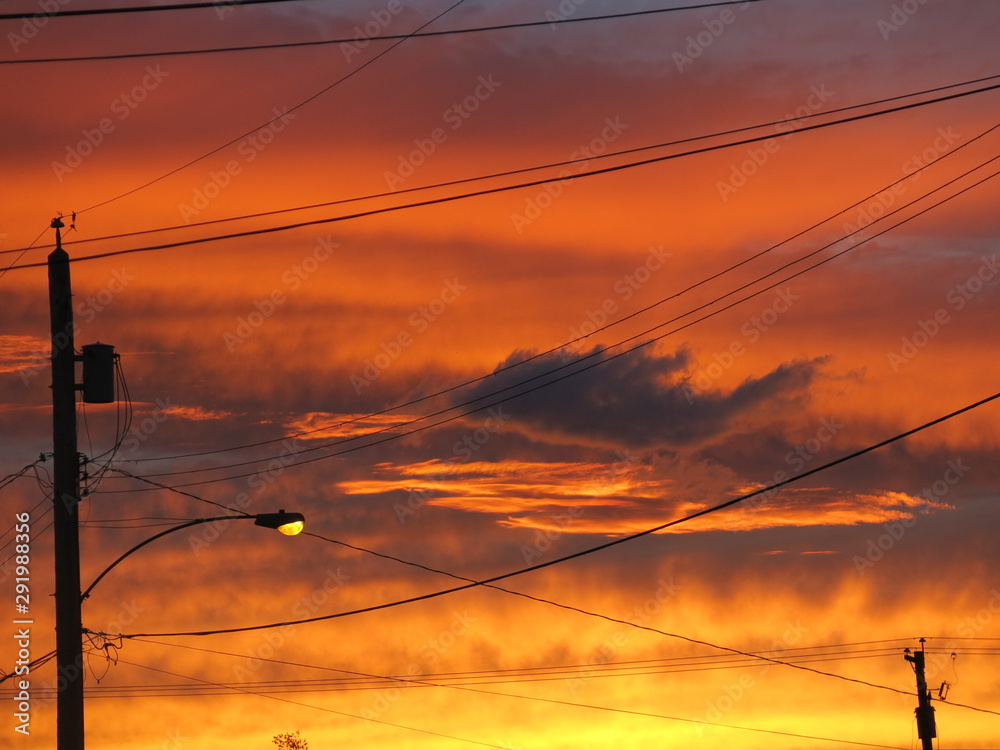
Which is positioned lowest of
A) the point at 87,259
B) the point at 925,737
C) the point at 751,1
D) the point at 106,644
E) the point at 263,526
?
the point at 925,737

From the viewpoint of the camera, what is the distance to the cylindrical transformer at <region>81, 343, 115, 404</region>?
72.3 feet

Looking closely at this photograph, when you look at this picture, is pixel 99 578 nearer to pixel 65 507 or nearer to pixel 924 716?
pixel 65 507

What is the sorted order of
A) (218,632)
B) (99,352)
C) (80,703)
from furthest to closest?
1. (218,632)
2. (99,352)
3. (80,703)

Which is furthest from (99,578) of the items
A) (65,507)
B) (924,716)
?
(924,716)

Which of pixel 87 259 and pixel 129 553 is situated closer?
pixel 129 553

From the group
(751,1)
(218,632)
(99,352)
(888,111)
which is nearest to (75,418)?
(99,352)

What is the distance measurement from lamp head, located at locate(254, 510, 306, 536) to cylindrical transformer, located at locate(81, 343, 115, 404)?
3.27m

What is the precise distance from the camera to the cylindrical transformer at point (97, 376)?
22.0 meters

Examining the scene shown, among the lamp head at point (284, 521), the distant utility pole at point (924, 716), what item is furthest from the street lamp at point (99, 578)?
the distant utility pole at point (924, 716)

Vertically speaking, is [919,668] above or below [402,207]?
below

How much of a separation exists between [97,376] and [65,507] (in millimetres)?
2243

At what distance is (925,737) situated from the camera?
150ft

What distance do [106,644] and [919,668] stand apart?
113 feet

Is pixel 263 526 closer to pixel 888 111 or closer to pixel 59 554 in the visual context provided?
pixel 59 554
